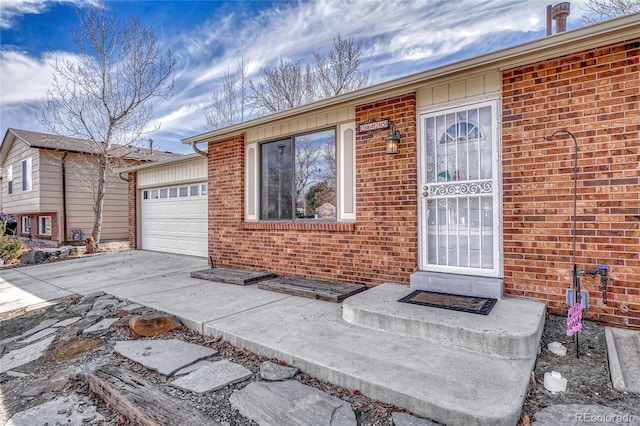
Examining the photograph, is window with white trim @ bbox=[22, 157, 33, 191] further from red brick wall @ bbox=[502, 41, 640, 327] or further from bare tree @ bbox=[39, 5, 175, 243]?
red brick wall @ bbox=[502, 41, 640, 327]

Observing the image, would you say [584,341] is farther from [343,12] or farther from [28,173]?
[28,173]

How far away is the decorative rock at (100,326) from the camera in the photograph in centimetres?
371

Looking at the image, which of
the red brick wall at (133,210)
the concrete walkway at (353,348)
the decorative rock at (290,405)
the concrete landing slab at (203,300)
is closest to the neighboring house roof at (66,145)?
the red brick wall at (133,210)

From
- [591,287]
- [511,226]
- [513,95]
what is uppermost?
[513,95]

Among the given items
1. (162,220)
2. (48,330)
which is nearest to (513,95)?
(48,330)

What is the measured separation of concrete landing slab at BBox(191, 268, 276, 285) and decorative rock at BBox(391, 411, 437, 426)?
3.74 m

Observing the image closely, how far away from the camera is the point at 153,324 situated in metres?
3.61

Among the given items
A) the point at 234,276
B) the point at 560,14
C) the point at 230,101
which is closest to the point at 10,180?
the point at 230,101

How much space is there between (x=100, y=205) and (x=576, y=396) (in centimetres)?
1302

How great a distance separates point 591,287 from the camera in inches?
126

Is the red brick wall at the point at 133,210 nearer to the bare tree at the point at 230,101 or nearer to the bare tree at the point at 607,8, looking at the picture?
the bare tree at the point at 230,101

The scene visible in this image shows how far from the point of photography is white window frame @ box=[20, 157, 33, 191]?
42.4 ft

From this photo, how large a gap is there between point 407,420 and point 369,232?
9.42ft

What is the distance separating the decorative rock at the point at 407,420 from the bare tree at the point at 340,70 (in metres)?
11.8
